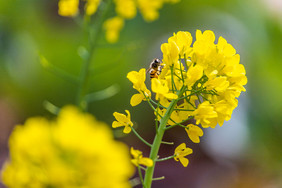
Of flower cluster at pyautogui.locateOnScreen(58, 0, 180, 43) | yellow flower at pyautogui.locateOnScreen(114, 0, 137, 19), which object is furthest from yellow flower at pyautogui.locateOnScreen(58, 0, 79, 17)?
yellow flower at pyautogui.locateOnScreen(114, 0, 137, 19)

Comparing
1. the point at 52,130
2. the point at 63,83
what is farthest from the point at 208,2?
the point at 52,130

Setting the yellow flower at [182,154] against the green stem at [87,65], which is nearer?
the yellow flower at [182,154]

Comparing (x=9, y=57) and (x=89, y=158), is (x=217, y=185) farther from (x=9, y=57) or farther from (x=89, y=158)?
(x=89, y=158)

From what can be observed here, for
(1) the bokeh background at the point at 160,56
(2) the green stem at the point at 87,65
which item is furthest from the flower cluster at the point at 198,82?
(1) the bokeh background at the point at 160,56

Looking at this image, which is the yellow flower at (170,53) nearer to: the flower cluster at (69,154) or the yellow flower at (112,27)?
the flower cluster at (69,154)

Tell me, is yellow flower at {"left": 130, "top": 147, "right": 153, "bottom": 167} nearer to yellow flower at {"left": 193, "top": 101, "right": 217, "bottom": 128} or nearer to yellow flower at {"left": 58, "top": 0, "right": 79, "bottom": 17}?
yellow flower at {"left": 193, "top": 101, "right": 217, "bottom": 128}

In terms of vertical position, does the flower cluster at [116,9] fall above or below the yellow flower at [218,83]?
above

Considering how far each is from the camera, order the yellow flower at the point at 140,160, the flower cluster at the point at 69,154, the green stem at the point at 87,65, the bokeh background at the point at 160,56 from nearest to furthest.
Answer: the flower cluster at the point at 69,154, the yellow flower at the point at 140,160, the green stem at the point at 87,65, the bokeh background at the point at 160,56
